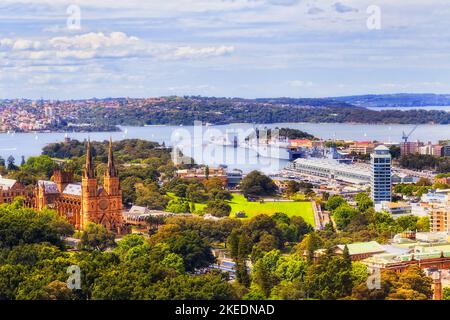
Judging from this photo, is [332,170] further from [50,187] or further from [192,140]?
[50,187]

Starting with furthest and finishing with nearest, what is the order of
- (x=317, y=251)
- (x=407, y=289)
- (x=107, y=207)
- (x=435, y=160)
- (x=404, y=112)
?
(x=404, y=112), (x=435, y=160), (x=107, y=207), (x=317, y=251), (x=407, y=289)

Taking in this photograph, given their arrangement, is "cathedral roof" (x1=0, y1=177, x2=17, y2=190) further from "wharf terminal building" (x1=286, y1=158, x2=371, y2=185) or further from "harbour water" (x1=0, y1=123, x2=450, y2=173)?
"wharf terminal building" (x1=286, y1=158, x2=371, y2=185)

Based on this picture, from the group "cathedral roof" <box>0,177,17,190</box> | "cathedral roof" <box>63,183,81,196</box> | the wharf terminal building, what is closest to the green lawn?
"cathedral roof" <box>63,183,81,196</box>

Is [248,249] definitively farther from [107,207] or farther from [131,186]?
[131,186]

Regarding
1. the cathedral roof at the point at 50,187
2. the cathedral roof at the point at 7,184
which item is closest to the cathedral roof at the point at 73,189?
the cathedral roof at the point at 50,187

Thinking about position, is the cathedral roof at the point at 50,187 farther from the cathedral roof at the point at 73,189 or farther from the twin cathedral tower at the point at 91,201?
the cathedral roof at the point at 73,189

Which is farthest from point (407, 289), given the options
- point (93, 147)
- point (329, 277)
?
point (93, 147)

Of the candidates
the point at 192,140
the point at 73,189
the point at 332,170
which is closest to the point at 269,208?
the point at 73,189
